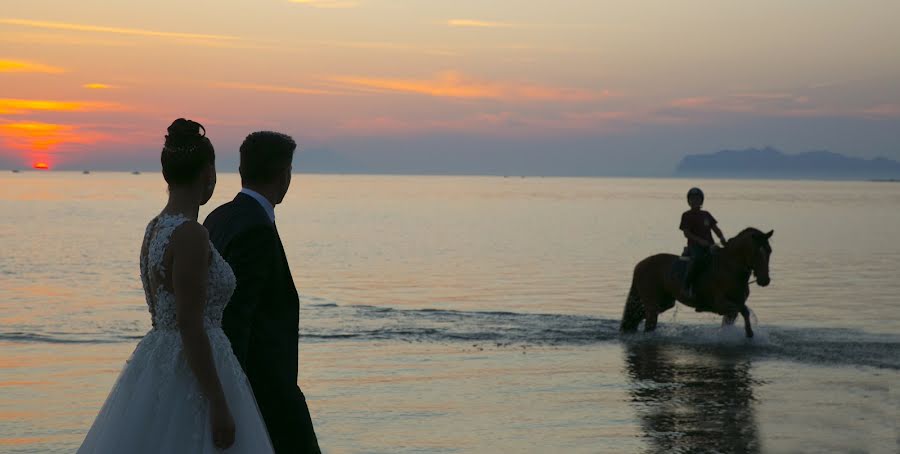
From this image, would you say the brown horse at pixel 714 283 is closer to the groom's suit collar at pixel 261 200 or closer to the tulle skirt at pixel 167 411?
the groom's suit collar at pixel 261 200

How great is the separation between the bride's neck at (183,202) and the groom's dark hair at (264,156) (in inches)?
22.3

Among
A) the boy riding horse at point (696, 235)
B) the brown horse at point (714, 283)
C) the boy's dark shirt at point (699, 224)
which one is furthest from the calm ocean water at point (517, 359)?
the boy's dark shirt at point (699, 224)

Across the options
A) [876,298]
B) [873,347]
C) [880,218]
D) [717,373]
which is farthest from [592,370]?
[880,218]

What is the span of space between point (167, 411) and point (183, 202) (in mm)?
830

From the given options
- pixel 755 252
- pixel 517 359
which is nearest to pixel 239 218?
pixel 517 359

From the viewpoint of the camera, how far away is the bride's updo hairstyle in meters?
4.39

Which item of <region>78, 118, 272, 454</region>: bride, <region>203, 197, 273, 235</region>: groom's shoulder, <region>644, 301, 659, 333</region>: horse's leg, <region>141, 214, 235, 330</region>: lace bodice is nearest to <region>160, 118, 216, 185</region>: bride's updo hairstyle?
<region>78, 118, 272, 454</region>: bride

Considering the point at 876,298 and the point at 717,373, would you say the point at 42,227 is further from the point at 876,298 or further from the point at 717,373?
the point at 717,373

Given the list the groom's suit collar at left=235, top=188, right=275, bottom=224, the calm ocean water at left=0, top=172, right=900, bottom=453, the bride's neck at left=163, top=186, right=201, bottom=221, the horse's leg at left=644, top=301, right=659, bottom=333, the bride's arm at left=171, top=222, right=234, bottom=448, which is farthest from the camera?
the horse's leg at left=644, top=301, right=659, bottom=333

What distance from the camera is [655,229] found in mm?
65438

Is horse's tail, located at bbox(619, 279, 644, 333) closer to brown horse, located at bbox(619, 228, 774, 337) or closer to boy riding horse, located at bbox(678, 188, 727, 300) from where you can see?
brown horse, located at bbox(619, 228, 774, 337)

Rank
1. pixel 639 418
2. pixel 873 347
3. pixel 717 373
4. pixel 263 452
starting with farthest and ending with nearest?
1. pixel 873 347
2. pixel 717 373
3. pixel 639 418
4. pixel 263 452

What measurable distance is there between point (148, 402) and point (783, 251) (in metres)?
43.2

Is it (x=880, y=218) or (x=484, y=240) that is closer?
(x=484, y=240)
